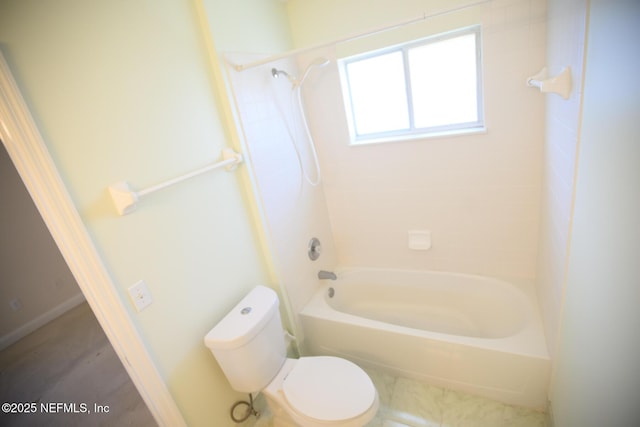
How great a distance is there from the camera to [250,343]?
1.44 metres

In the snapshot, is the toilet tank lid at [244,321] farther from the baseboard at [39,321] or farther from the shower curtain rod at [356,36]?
the baseboard at [39,321]

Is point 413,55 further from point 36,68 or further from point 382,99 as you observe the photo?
point 36,68

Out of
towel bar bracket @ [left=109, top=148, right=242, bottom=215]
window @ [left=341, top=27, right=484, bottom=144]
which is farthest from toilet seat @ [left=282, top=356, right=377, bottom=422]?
window @ [left=341, top=27, right=484, bottom=144]

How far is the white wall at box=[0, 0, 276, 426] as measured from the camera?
1.00m

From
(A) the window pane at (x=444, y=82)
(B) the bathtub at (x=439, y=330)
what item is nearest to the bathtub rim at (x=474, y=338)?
(B) the bathtub at (x=439, y=330)

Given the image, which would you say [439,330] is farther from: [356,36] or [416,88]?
[356,36]

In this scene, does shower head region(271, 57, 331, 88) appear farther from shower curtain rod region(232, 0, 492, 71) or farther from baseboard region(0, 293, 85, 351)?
baseboard region(0, 293, 85, 351)

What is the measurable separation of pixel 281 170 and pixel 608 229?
1517mm

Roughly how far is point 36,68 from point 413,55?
72.7 inches

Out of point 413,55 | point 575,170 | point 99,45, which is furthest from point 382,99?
point 99,45

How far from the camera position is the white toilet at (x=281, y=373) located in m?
1.36

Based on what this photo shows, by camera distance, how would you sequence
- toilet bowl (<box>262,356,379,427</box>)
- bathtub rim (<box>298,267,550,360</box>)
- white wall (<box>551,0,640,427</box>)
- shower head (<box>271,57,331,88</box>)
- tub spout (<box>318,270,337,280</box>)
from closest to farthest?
white wall (<box>551,0,640,427</box>)
toilet bowl (<box>262,356,379,427</box>)
bathtub rim (<box>298,267,550,360</box>)
shower head (<box>271,57,331,88</box>)
tub spout (<box>318,270,337,280</box>)

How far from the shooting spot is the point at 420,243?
2242 millimetres

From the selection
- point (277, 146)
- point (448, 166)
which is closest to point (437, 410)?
point (448, 166)
